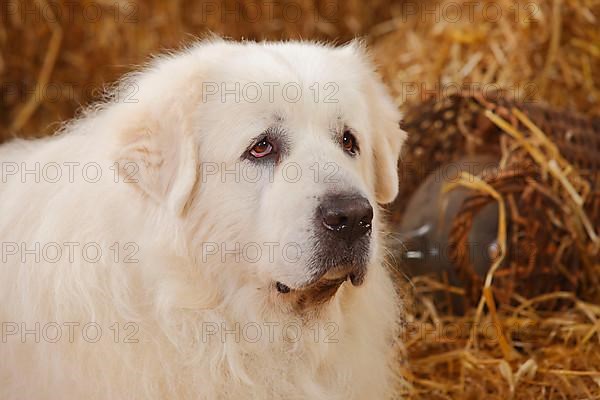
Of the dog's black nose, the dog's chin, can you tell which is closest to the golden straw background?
the dog's chin

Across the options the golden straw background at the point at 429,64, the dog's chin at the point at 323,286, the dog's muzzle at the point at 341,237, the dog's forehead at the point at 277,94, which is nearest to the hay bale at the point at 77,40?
the golden straw background at the point at 429,64

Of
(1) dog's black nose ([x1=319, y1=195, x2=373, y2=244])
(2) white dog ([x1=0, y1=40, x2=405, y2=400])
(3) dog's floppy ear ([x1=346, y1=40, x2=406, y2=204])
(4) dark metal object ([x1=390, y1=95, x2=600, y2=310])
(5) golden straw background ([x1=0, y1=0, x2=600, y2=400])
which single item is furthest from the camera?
(4) dark metal object ([x1=390, y1=95, x2=600, y2=310])

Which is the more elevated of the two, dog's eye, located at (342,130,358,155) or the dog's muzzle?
dog's eye, located at (342,130,358,155)

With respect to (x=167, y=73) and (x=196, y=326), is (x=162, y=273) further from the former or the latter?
(x=167, y=73)

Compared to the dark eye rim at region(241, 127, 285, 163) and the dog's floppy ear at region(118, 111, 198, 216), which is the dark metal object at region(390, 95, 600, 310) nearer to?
the dark eye rim at region(241, 127, 285, 163)

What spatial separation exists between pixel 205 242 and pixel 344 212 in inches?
17.4

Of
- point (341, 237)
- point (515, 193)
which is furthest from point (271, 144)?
point (515, 193)

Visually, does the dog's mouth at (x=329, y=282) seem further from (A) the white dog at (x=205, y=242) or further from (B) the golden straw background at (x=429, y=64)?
(B) the golden straw background at (x=429, y=64)

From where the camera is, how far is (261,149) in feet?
8.05

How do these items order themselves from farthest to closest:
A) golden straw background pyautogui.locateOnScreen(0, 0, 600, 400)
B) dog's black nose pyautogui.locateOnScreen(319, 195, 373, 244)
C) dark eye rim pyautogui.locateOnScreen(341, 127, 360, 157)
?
golden straw background pyautogui.locateOnScreen(0, 0, 600, 400)
dark eye rim pyautogui.locateOnScreen(341, 127, 360, 157)
dog's black nose pyautogui.locateOnScreen(319, 195, 373, 244)

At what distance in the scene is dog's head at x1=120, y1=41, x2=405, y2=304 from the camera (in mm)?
2316

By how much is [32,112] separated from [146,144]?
321 cm

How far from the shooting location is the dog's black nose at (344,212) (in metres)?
2.27

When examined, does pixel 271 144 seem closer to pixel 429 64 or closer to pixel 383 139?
pixel 383 139
